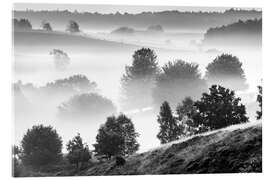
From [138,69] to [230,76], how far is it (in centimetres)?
219

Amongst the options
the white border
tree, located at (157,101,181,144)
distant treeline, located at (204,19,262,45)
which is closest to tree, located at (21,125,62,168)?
the white border

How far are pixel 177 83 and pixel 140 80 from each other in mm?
885

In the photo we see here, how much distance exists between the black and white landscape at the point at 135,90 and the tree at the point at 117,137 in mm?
23

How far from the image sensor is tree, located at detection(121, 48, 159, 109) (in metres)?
14.2

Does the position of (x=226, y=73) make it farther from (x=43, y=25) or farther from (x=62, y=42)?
(x=43, y=25)

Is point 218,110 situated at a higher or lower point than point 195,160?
higher

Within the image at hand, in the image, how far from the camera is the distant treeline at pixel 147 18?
1381 cm

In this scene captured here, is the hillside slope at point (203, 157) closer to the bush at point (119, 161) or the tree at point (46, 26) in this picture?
the bush at point (119, 161)

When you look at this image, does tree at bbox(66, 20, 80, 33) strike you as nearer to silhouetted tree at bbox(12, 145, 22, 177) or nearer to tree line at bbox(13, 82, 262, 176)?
tree line at bbox(13, 82, 262, 176)

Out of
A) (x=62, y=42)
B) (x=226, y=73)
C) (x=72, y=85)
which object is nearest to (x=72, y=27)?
(x=62, y=42)

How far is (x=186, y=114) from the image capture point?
14.2 m

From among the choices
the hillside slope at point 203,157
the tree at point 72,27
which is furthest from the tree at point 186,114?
the tree at point 72,27

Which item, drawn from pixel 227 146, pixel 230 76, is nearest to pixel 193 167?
pixel 227 146

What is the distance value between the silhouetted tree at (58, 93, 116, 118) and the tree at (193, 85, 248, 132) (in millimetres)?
2047
